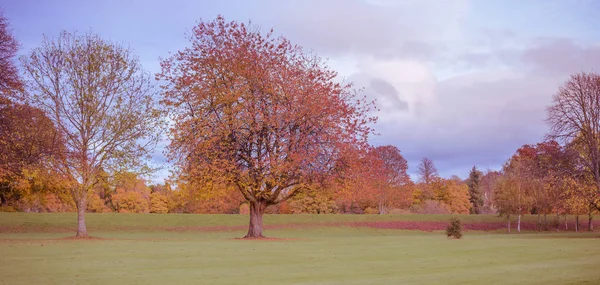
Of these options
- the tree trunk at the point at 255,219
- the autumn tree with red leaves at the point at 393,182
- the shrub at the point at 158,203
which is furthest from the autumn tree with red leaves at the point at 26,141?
the autumn tree with red leaves at the point at 393,182

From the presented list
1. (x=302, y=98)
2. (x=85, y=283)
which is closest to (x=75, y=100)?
(x=302, y=98)

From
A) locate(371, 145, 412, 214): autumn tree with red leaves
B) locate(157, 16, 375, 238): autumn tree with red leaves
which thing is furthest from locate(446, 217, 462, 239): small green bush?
locate(371, 145, 412, 214): autumn tree with red leaves

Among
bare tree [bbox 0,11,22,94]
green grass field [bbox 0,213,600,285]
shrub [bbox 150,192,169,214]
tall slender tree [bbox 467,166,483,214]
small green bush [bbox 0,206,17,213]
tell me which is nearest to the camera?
green grass field [bbox 0,213,600,285]

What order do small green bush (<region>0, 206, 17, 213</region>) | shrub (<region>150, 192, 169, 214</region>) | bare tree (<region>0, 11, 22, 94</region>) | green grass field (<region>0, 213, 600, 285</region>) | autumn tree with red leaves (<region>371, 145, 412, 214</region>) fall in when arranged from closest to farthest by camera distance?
green grass field (<region>0, 213, 600, 285</region>)
bare tree (<region>0, 11, 22, 94</region>)
small green bush (<region>0, 206, 17, 213</region>)
autumn tree with red leaves (<region>371, 145, 412, 214</region>)
shrub (<region>150, 192, 169, 214</region>)

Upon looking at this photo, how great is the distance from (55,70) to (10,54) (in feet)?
15.4

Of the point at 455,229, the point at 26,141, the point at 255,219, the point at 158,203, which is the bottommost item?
the point at 455,229

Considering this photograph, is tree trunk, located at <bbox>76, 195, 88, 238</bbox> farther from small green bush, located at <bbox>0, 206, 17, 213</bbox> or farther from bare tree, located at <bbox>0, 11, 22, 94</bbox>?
small green bush, located at <bbox>0, 206, 17, 213</bbox>

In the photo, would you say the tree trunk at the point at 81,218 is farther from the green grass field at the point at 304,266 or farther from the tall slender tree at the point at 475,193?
the tall slender tree at the point at 475,193

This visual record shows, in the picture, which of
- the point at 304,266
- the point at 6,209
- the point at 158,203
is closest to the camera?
the point at 304,266

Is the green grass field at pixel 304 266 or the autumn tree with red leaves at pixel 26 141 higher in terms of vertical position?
the autumn tree with red leaves at pixel 26 141

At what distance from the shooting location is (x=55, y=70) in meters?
35.7

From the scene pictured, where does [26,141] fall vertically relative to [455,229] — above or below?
above

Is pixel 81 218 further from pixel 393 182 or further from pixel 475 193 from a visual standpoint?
pixel 475 193

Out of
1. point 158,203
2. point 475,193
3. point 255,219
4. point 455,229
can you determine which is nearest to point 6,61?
point 255,219
